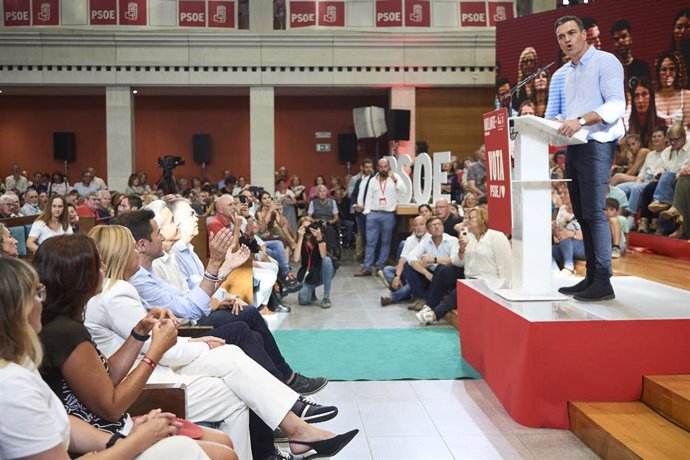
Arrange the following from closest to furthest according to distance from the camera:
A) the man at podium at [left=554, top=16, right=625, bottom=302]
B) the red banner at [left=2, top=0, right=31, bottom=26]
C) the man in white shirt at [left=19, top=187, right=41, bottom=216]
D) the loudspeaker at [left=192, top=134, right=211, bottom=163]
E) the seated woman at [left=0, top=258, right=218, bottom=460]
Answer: the seated woman at [left=0, top=258, right=218, bottom=460] → the man at podium at [left=554, top=16, right=625, bottom=302] → the man in white shirt at [left=19, top=187, right=41, bottom=216] → the red banner at [left=2, top=0, right=31, bottom=26] → the loudspeaker at [left=192, top=134, right=211, bottom=163]

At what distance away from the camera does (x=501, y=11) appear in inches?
591

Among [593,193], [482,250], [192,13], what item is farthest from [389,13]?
[593,193]

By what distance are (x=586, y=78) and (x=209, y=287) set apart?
89.2 inches

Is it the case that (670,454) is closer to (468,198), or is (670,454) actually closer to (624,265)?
(624,265)

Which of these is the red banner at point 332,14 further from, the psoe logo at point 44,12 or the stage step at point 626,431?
the stage step at point 626,431

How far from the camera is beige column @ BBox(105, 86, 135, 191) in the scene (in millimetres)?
14805

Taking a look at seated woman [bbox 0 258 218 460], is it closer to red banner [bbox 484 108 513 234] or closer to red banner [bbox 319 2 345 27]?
red banner [bbox 484 108 513 234]

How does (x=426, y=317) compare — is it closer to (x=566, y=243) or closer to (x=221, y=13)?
(x=566, y=243)

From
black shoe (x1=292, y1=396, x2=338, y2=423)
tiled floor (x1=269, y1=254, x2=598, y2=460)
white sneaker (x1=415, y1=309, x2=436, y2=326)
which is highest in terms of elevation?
black shoe (x1=292, y1=396, x2=338, y2=423)

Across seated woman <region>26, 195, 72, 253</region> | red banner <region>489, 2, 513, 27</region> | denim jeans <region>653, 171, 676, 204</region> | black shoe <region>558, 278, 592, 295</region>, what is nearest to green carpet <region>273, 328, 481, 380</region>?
black shoe <region>558, 278, 592, 295</region>

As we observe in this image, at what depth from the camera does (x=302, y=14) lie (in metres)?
14.9

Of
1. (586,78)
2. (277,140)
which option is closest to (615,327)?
(586,78)

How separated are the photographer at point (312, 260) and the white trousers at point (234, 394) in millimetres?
4659

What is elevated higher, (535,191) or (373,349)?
(535,191)
